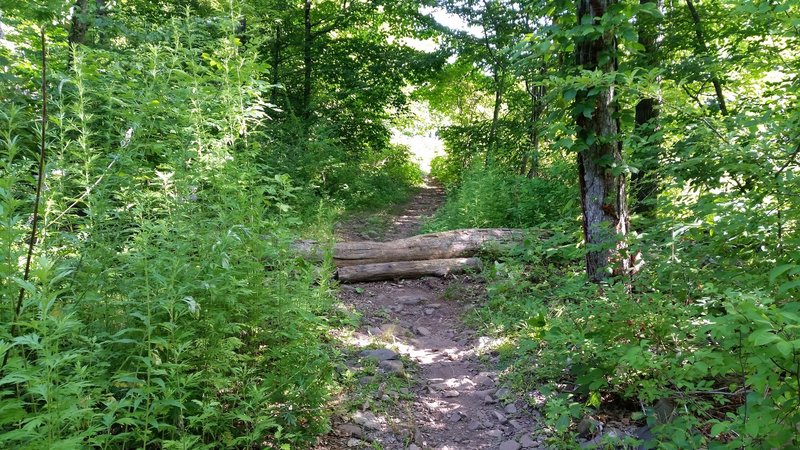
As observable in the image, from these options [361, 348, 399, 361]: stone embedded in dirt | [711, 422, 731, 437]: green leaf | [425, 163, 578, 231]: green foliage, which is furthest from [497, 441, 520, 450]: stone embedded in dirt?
[425, 163, 578, 231]: green foliage

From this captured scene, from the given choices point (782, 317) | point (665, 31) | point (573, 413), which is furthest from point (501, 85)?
point (782, 317)

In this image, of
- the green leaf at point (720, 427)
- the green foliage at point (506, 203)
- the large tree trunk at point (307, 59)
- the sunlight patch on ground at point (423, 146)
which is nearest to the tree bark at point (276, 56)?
the large tree trunk at point (307, 59)

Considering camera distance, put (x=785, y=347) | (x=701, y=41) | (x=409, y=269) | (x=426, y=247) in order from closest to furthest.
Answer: (x=785, y=347) < (x=701, y=41) < (x=409, y=269) < (x=426, y=247)

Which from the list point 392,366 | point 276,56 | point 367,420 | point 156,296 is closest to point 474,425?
point 367,420

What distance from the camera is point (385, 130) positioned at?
1625 centimetres

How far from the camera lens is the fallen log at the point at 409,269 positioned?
7.45 meters

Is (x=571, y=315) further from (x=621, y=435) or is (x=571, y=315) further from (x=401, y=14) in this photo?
(x=401, y=14)

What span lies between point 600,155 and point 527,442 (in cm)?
262

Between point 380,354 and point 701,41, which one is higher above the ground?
point 701,41

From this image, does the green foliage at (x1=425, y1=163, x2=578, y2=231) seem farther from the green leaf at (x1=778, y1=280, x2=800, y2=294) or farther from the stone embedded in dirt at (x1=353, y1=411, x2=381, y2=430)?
the green leaf at (x1=778, y1=280, x2=800, y2=294)

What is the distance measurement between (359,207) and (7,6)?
832 cm

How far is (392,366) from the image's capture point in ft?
15.6

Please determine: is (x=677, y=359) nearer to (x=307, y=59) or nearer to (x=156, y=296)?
(x=156, y=296)

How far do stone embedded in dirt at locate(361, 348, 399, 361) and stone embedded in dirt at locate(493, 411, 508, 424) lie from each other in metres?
1.24
